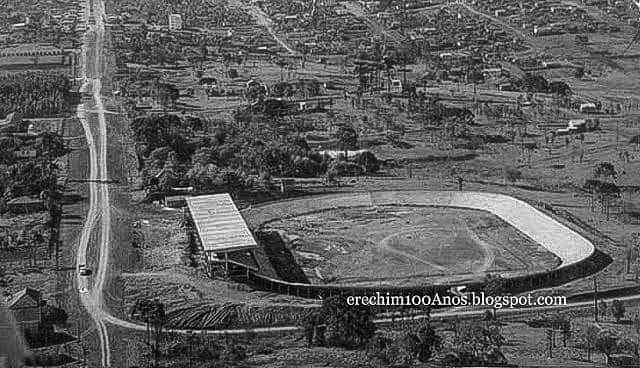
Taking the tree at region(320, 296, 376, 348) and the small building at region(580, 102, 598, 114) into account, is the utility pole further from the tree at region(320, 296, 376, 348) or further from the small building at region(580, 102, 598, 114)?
the small building at region(580, 102, 598, 114)

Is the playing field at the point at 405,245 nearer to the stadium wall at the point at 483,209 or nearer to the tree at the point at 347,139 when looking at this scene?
the stadium wall at the point at 483,209

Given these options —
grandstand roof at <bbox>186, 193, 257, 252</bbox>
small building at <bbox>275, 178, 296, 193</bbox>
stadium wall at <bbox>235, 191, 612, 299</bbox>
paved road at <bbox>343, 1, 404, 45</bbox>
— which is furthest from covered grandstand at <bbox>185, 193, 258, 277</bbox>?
paved road at <bbox>343, 1, 404, 45</bbox>

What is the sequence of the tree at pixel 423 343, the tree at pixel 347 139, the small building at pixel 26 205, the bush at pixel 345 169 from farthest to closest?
the tree at pixel 347 139 < the bush at pixel 345 169 < the small building at pixel 26 205 < the tree at pixel 423 343

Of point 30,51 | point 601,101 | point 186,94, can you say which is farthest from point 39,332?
point 30,51

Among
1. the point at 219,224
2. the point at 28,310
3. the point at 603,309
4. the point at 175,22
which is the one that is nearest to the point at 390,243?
the point at 219,224

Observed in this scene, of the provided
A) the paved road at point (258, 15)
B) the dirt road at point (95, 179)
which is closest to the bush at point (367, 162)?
the dirt road at point (95, 179)

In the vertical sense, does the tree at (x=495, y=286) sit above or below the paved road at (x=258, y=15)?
below

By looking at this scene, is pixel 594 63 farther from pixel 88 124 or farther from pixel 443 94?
pixel 88 124
